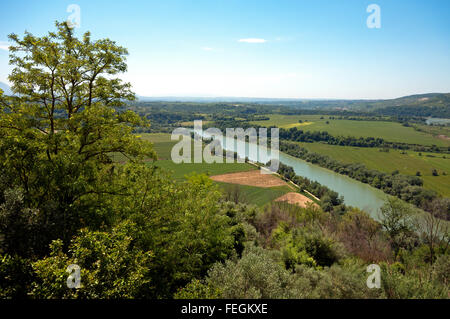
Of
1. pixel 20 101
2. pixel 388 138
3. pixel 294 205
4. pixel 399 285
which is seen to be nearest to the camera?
pixel 20 101

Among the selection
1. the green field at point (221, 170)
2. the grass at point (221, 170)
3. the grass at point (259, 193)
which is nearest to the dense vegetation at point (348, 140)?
the grass at point (221, 170)

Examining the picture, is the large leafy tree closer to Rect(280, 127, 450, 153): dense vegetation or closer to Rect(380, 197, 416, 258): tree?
Rect(380, 197, 416, 258): tree

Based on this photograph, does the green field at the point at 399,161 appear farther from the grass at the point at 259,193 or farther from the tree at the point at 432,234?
the grass at the point at 259,193

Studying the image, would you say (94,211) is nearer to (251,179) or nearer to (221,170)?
(251,179)
